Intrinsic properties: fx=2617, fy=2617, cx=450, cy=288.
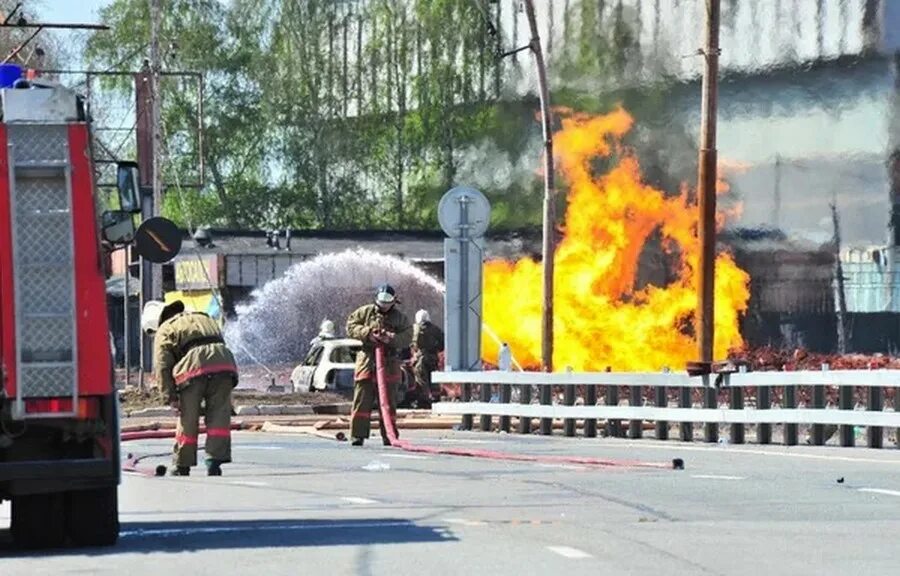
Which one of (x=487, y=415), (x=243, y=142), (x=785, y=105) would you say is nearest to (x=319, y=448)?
(x=487, y=415)

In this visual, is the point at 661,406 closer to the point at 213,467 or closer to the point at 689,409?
the point at 689,409

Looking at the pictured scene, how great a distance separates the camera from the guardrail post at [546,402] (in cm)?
3123

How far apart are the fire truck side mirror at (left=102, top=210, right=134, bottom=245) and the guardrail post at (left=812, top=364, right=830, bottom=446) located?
1292cm

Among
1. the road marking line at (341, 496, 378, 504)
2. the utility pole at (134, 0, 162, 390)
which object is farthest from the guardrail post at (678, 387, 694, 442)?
the utility pole at (134, 0, 162, 390)

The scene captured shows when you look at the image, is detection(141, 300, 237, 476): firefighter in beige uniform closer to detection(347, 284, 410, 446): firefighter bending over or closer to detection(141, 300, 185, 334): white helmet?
detection(141, 300, 185, 334): white helmet

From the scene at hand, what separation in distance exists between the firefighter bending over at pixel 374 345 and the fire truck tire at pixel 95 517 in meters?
11.6

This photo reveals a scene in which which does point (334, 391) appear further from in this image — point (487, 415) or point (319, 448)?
point (319, 448)

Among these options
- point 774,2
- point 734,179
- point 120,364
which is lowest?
point 120,364

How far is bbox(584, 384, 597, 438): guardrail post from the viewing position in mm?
30406

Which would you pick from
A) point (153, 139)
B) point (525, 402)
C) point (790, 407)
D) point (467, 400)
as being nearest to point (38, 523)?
point (790, 407)

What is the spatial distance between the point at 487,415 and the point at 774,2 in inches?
686

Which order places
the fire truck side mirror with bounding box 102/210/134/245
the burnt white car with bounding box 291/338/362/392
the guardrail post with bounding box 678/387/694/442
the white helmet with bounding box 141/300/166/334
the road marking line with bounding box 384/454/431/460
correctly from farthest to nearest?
Result: 1. the burnt white car with bounding box 291/338/362/392
2. the guardrail post with bounding box 678/387/694/442
3. the road marking line with bounding box 384/454/431/460
4. the white helmet with bounding box 141/300/166/334
5. the fire truck side mirror with bounding box 102/210/134/245

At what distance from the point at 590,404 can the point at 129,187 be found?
1608 centimetres

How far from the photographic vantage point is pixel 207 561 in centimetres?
1322
